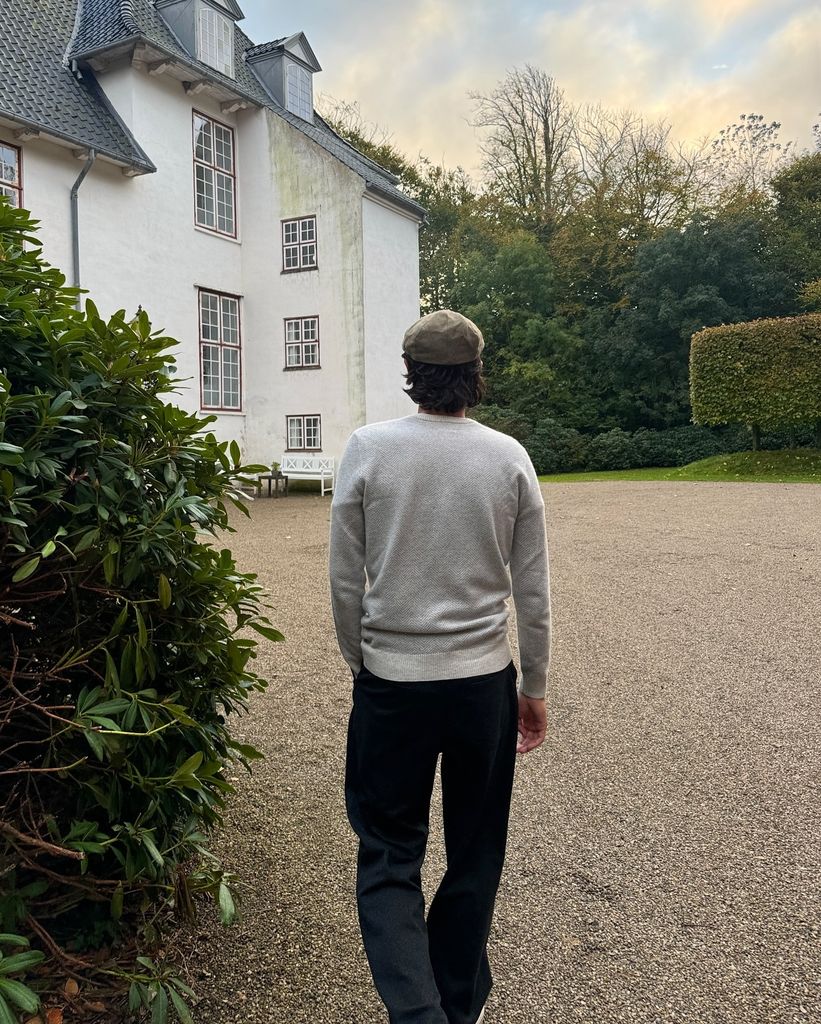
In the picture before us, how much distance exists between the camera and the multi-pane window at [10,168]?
556 inches

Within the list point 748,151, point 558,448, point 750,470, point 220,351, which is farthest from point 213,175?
point 748,151

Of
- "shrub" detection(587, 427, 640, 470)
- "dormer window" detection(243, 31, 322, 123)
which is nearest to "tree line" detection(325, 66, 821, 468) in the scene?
"shrub" detection(587, 427, 640, 470)

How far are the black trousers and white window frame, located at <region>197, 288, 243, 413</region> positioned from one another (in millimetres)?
17469

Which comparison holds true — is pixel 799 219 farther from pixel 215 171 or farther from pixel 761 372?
pixel 215 171

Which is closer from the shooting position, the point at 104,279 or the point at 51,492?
the point at 51,492

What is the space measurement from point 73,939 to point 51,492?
4.08ft

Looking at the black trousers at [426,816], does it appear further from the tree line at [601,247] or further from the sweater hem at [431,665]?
the tree line at [601,247]

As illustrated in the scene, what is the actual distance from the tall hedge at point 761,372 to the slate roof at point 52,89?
1616 cm

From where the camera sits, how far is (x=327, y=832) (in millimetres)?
3150

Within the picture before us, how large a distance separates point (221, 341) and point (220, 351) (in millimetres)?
255

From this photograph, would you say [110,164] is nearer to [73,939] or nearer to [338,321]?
[338,321]

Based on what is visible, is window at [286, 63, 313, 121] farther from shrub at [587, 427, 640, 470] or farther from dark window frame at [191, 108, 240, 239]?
shrub at [587, 427, 640, 470]

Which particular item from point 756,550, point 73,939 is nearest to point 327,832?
point 73,939

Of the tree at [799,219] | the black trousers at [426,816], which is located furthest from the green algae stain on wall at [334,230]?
the tree at [799,219]
